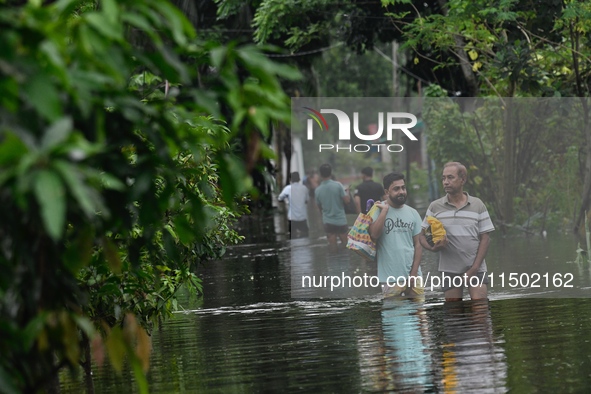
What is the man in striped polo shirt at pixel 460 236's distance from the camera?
13.0 metres

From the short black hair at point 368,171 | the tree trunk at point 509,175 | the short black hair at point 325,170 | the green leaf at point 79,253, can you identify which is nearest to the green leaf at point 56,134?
the green leaf at point 79,253

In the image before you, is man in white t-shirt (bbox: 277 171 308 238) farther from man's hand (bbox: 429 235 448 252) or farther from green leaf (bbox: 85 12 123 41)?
green leaf (bbox: 85 12 123 41)

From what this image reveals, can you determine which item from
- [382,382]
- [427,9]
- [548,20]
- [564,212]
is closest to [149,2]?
[382,382]

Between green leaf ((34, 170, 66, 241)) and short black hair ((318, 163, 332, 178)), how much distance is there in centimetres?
1086

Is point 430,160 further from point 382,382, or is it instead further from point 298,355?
point 382,382

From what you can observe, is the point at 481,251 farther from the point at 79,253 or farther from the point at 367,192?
the point at 79,253

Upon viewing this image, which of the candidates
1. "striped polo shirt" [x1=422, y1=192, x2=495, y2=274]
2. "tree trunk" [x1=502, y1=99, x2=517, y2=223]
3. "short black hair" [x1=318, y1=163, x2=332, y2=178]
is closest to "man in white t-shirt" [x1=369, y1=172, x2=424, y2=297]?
"striped polo shirt" [x1=422, y1=192, x2=495, y2=274]

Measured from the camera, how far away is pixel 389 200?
43.9ft

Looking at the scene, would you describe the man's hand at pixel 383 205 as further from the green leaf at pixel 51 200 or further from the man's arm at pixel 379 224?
the green leaf at pixel 51 200

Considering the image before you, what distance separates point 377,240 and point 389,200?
1.62 ft

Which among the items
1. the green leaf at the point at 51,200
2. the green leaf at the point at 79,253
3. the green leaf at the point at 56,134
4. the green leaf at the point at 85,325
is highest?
the green leaf at the point at 56,134

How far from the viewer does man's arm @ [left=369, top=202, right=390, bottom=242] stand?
13.4 metres

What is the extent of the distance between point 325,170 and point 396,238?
1481mm

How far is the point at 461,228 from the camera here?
13055mm
